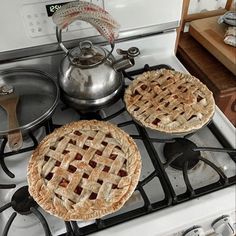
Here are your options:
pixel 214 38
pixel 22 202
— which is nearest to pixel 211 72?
pixel 214 38

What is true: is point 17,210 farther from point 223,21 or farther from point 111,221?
point 223,21

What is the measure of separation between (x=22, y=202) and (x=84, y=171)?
12cm

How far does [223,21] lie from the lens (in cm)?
97

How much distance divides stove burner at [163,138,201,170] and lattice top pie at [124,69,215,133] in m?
0.05

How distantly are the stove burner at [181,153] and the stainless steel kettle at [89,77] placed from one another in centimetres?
16

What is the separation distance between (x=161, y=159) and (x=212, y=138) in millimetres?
130

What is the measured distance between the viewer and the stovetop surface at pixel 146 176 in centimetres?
49

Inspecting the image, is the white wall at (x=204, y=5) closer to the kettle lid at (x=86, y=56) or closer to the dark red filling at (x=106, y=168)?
the kettle lid at (x=86, y=56)

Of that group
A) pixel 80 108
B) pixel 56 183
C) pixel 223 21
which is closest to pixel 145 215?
pixel 56 183

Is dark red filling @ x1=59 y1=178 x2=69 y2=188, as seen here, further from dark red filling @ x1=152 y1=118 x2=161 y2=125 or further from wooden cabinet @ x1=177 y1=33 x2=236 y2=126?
wooden cabinet @ x1=177 y1=33 x2=236 y2=126

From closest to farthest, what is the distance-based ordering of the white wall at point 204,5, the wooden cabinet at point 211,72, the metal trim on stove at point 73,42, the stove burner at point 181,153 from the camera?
1. the stove burner at point 181,153
2. the metal trim on stove at point 73,42
3. the wooden cabinet at point 211,72
4. the white wall at point 204,5

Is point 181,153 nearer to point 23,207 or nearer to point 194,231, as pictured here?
point 194,231

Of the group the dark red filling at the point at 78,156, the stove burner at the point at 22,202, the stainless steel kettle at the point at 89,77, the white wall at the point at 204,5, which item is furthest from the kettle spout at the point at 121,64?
the white wall at the point at 204,5

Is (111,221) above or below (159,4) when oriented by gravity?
below
